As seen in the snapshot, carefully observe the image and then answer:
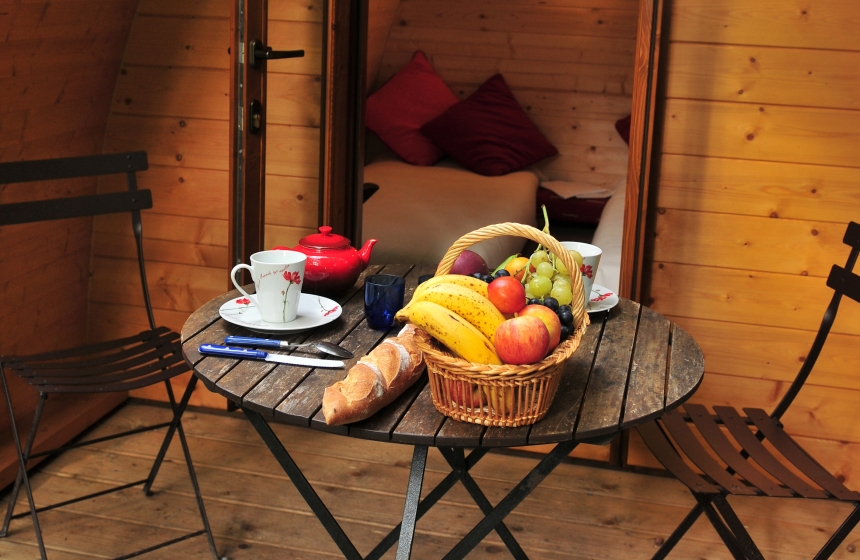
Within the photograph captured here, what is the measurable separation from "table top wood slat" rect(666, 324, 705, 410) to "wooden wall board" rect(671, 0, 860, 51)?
106 cm

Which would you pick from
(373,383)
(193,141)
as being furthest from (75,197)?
(373,383)

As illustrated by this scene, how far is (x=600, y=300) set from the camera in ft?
6.57

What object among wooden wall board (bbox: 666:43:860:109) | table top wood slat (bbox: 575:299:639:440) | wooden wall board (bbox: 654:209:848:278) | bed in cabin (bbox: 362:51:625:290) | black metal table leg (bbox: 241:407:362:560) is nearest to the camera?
table top wood slat (bbox: 575:299:639:440)

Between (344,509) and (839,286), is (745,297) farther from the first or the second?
(344,509)

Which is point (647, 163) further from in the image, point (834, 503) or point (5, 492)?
point (5, 492)

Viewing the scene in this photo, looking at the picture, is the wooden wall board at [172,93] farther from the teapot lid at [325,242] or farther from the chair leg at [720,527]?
the chair leg at [720,527]

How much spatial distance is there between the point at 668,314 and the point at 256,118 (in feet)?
4.61

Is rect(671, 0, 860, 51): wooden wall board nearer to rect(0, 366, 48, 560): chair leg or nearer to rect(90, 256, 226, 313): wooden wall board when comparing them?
rect(90, 256, 226, 313): wooden wall board

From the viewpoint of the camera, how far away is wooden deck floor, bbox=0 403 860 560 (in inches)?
93.8

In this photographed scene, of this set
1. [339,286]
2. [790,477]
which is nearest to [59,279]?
[339,286]

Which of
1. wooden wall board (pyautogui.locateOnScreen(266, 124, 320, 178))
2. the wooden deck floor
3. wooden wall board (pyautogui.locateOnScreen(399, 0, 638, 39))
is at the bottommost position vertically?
the wooden deck floor

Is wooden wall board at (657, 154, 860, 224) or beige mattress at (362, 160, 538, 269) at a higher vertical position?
wooden wall board at (657, 154, 860, 224)

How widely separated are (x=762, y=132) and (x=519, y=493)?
1552 millimetres

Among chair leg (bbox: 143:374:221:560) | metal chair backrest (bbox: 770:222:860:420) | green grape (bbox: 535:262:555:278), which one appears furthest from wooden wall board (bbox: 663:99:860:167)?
chair leg (bbox: 143:374:221:560)
